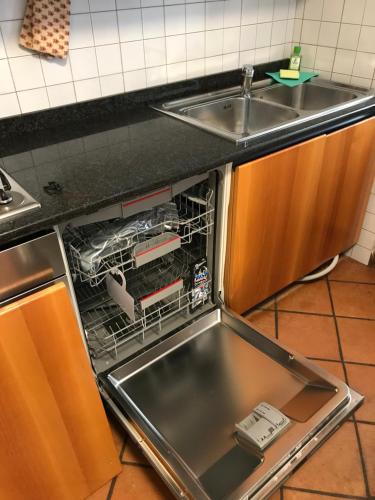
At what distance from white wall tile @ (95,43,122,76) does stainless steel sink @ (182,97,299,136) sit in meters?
0.35

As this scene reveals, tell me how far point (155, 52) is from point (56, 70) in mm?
396

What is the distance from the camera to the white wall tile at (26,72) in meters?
1.28

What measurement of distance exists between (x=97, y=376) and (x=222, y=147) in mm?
805

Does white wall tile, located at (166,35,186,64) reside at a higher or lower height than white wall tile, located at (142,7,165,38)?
lower

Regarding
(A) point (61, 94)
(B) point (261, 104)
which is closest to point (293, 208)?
(B) point (261, 104)

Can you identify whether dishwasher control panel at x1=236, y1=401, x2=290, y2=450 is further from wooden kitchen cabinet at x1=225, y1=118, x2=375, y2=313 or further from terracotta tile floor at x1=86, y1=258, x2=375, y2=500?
wooden kitchen cabinet at x1=225, y1=118, x2=375, y2=313

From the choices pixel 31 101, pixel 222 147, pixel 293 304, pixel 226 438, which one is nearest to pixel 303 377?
pixel 226 438

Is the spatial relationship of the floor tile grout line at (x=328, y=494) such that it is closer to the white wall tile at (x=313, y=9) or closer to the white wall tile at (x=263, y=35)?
the white wall tile at (x=263, y=35)

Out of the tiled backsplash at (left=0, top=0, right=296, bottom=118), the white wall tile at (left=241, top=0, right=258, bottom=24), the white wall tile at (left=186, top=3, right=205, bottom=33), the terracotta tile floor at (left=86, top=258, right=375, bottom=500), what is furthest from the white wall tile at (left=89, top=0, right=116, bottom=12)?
the terracotta tile floor at (left=86, top=258, right=375, bottom=500)

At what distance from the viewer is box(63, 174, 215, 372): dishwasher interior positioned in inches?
46.3

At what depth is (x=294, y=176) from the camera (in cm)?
145

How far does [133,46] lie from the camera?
1487 millimetres

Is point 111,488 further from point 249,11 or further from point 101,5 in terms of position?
point 249,11

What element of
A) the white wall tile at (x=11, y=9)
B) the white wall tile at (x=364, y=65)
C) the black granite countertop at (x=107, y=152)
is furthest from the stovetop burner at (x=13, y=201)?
the white wall tile at (x=364, y=65)
